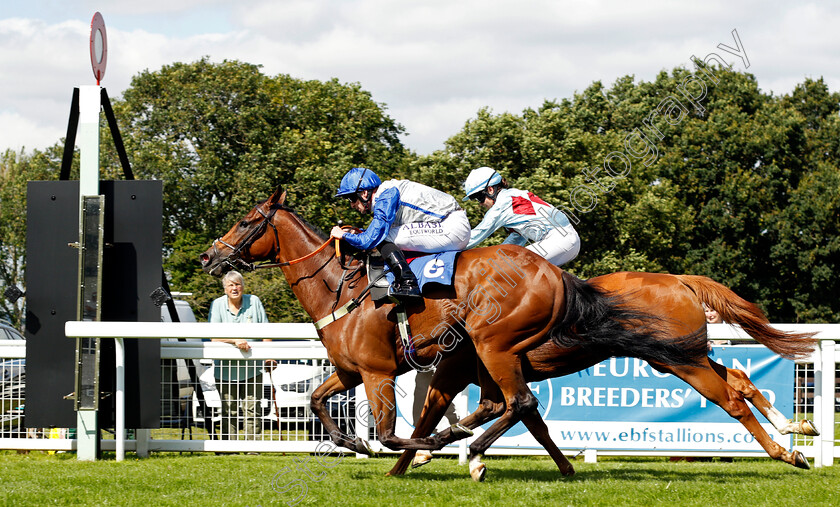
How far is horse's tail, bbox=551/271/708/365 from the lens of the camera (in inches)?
207

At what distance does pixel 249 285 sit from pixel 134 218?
17419 millimetres

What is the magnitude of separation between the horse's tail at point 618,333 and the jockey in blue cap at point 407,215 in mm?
770

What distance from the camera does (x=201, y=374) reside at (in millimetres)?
7102

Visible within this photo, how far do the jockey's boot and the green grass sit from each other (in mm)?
1121

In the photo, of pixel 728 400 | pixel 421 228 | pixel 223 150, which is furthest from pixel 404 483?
pixel 223 150

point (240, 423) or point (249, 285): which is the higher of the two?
point (249, 285)

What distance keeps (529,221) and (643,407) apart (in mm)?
2060

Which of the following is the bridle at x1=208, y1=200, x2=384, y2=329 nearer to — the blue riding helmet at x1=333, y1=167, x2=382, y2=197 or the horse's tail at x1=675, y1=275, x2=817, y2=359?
the blue riding helmet at x1=333, y1=167, x2=382, y2=197

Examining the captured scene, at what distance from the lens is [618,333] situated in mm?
5281

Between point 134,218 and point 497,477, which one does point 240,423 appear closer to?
point 134,218

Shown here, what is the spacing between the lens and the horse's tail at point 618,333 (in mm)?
5254

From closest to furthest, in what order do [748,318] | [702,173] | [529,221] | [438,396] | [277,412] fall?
1. [748,318]
2. [438,396]
3. [529,221]
4. [277,412]
5. [702,173]

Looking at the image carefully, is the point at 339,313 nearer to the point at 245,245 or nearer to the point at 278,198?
the point at 245,245

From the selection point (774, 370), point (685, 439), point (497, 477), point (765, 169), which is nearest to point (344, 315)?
point (497, 477)
